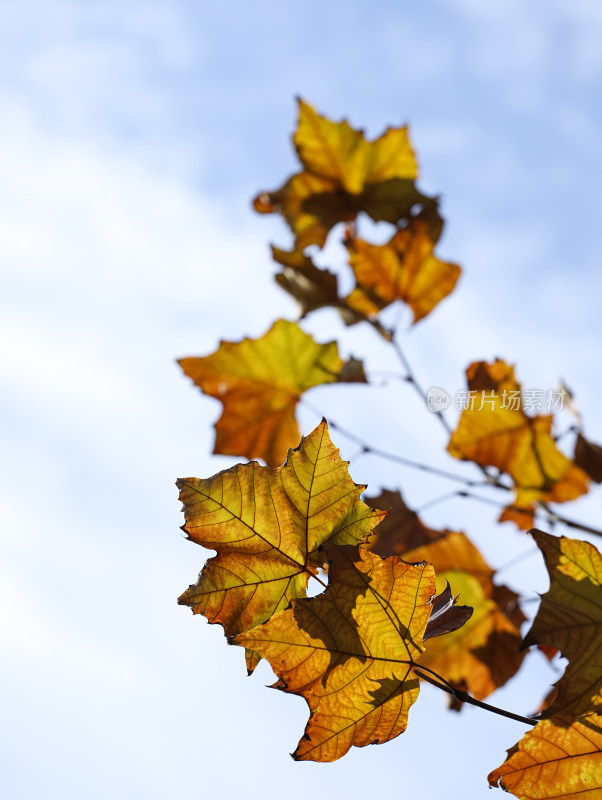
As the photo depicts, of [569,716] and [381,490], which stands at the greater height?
[381,490]

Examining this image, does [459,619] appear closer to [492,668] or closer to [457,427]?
[457,427]

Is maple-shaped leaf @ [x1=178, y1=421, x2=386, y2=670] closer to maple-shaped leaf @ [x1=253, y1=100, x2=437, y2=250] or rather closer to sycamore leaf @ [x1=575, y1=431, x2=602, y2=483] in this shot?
sycamore leaf @ [x1=575, y1=431, x2=602, y2=483]

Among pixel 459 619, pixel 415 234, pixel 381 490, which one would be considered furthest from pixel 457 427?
pixel 459 619

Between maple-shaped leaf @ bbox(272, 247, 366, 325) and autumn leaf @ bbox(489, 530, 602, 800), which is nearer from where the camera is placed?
autumn leaf @ bbox(489, 530, 602, 800)

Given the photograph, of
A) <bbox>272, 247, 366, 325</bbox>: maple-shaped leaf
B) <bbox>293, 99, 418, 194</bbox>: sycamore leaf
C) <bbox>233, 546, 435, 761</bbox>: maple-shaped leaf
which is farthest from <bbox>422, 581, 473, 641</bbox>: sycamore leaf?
<bbox>293, 99, 418, 194</bbox>: sycamore leaf

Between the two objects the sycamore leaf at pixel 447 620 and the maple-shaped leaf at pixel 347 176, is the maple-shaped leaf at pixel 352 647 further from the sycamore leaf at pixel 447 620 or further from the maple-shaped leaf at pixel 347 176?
the maple-shaped leaf at pixel 347 176

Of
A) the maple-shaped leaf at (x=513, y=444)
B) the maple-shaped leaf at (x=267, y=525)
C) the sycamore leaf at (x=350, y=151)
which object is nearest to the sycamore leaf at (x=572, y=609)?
the maple-shaped leaf at (x=267, y=525)

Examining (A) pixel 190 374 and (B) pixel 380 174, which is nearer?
(A) pixel 190 374
